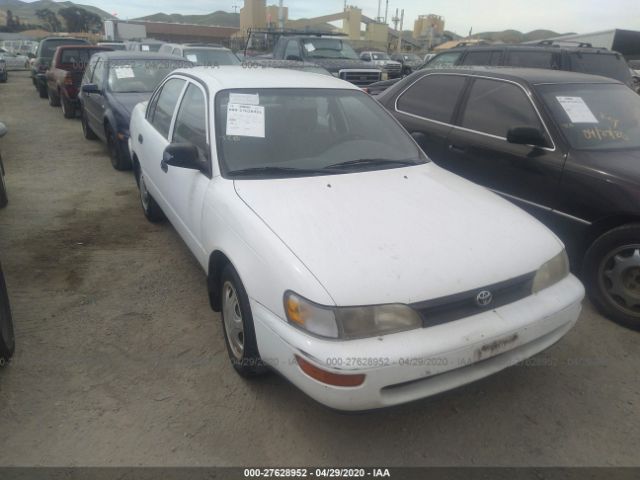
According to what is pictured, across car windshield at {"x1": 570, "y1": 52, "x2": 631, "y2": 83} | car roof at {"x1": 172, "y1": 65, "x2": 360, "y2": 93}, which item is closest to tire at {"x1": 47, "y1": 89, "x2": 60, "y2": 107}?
car roof at {"x1": 172, "y1": 65, "x2": 360, "y2": 93}

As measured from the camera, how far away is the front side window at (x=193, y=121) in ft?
10.1

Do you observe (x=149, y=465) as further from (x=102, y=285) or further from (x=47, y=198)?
(x=47, y=198)

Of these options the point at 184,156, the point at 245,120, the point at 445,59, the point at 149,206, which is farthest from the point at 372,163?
the point at 445,59

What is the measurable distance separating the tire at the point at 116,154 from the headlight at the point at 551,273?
566 centimetres

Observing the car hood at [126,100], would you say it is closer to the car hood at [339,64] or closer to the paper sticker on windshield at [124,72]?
the paper sticker on windshield at [124,72]

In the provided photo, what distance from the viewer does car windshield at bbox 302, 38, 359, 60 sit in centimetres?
1227

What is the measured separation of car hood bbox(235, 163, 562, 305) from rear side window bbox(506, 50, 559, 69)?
5345 millimetres

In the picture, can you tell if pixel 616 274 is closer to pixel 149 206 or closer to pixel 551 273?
pixel 551 273

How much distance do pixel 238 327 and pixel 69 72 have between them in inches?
376

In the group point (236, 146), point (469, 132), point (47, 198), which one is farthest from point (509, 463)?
point (47, 198)

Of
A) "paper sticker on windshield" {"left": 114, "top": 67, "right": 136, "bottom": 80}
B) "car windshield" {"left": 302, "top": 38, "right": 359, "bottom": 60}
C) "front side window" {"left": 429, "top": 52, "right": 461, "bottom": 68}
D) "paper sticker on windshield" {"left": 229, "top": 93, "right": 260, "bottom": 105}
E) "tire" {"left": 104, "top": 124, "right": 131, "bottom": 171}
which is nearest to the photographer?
"paper sticker on windshield" {"left": 229, "top": 93, "right": 260, "bottom": 105}

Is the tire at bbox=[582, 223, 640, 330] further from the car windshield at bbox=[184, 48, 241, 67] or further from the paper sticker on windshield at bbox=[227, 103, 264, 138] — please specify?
the car windshield at bbox=[184, 48, 241, 67]

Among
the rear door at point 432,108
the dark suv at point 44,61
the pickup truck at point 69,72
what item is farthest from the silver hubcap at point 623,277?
the dark suv at point 44,61

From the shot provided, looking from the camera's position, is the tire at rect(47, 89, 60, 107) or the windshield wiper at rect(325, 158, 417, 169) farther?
the tire at rect(47, 89, 60, 107)
